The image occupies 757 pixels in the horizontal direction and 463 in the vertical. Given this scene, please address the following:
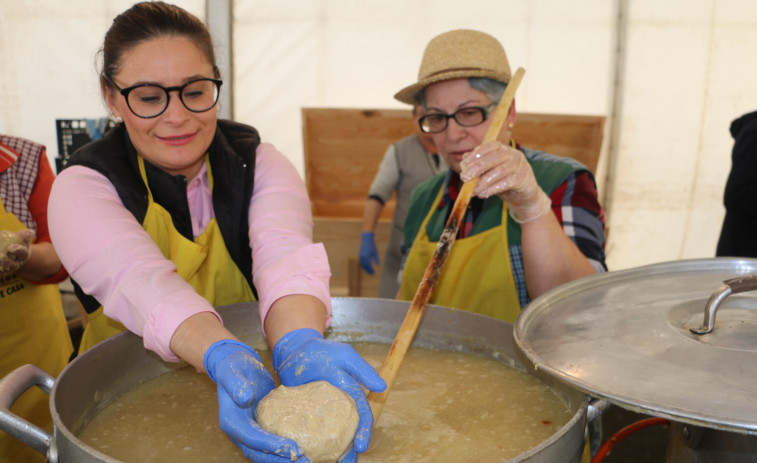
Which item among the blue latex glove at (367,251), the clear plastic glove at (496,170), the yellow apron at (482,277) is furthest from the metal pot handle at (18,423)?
the blue latex glove at (367,251)

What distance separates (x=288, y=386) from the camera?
3.23 feet

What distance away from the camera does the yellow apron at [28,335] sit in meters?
1.65

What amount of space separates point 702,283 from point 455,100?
906mm

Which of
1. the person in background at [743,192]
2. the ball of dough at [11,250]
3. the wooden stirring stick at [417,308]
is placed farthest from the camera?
the person in background at [743,192]

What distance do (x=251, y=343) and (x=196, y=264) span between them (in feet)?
0.75

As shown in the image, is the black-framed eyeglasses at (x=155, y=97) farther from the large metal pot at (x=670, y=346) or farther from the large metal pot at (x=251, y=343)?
the large metal pot at (x=670, y=346)

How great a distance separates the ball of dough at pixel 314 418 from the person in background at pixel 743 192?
7.60ft

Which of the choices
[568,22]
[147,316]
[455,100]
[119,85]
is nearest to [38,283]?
[119,85]

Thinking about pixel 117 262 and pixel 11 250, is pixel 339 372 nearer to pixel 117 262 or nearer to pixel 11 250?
pixel 117 262

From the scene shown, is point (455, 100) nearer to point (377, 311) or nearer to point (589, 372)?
point (377, 311)

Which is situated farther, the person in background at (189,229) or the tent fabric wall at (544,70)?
the tent fabric wall at (544,70)

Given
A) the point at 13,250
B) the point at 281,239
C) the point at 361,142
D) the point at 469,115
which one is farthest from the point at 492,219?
the point at 361,142

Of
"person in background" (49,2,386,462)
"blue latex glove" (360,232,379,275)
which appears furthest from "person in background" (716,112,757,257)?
"person in background" (49,2,386,462)

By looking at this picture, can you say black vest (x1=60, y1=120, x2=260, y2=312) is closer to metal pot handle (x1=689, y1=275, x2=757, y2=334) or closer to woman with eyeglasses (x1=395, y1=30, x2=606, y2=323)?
woman with eyeglasses (x1=395, y1=30, x2=606, y2=323)
